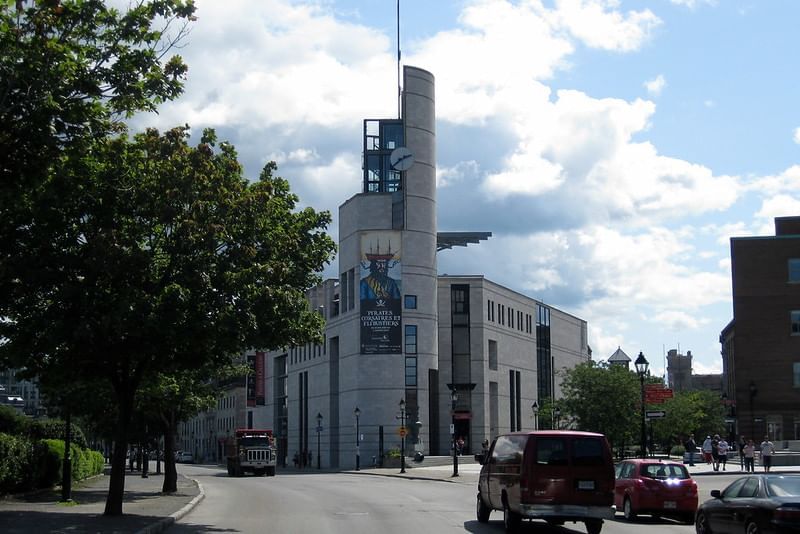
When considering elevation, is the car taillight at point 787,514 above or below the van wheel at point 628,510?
above

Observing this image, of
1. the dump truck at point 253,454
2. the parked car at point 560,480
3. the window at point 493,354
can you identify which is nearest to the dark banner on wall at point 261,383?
the window at point 493,354

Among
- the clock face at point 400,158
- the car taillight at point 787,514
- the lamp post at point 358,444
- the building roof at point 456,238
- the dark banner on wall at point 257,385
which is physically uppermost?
the clock face at point 400,158

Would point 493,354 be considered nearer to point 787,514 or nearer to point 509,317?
point 509,317

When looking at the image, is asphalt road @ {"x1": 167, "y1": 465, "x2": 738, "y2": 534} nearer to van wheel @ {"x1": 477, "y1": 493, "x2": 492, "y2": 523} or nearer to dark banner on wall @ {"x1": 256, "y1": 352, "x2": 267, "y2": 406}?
van wheel @ {"x1": 477, "y1": 493, "x2": 492, "y2": 523}

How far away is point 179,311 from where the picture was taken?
66.7 feet

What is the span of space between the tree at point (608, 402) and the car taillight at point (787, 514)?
47233 millimetres

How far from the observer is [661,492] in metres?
23.5

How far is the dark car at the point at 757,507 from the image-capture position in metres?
14.8

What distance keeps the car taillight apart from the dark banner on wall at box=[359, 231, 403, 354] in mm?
61223

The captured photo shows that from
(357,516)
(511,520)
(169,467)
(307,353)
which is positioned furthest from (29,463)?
(307,353)

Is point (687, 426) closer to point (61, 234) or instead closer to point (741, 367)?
point (741, 367)

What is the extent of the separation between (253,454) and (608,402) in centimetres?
2295

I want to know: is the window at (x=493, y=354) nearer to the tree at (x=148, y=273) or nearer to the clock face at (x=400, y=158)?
the clock face at (x=400, y=158)

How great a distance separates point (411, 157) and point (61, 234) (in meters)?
58.9
